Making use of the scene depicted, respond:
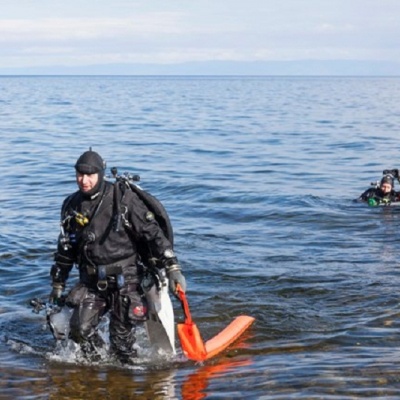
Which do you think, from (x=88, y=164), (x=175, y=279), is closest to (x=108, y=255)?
(x=175, y=279)

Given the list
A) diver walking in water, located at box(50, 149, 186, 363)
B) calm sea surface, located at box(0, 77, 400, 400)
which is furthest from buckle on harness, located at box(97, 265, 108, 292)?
calm sea surface, located at box(0, 77, 400, 400)

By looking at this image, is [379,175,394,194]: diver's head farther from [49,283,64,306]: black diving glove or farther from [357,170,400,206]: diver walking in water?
[49,283,64,306]: black diving glove

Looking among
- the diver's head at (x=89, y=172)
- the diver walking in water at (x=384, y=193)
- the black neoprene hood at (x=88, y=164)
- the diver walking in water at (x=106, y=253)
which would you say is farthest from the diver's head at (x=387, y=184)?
the black neoprene hood at (x=88, y=164)

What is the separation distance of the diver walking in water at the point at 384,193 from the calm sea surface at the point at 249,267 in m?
0.22

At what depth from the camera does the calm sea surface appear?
8117 mm

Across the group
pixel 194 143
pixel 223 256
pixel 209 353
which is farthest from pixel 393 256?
pixel 194 143

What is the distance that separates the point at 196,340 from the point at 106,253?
4.43 ft

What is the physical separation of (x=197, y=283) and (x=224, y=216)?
5.43 m

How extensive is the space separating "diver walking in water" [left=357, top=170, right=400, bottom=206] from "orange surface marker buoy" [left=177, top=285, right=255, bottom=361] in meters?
8.54

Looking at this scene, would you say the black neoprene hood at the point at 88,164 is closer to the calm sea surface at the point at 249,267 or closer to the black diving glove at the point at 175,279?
the black diving glove at the point at 175,279

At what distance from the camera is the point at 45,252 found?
14.2 m

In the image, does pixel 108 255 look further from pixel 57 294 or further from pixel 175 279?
pixel 57 294

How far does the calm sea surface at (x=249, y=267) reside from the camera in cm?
812

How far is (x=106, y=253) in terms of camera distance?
8.13 m
